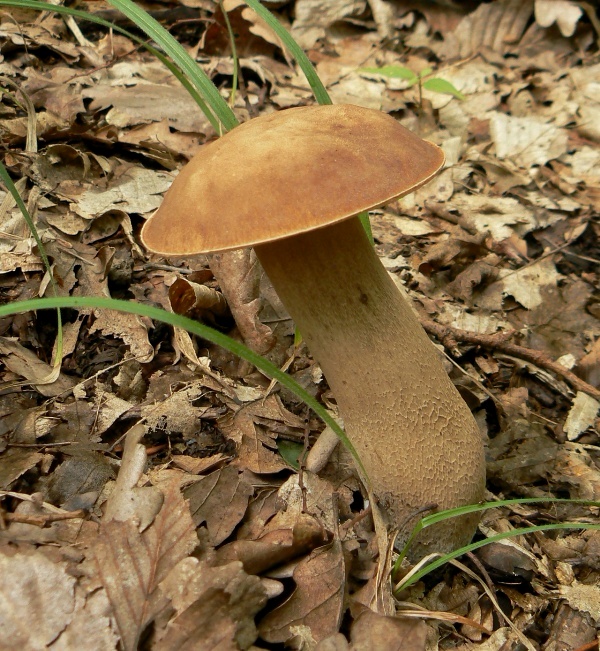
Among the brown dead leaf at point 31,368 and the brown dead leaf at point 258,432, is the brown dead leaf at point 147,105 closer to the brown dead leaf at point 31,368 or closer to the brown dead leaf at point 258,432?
the brown dead leaf at point 31,368

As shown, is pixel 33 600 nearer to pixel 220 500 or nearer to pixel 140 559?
pixel 140 559

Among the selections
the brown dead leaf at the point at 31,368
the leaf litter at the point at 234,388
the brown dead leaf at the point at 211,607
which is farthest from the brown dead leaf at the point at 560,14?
the brown dead leaf at the point at 211,607

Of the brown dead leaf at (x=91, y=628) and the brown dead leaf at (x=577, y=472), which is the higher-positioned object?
the brown dead leaf at (x=91, y=628)

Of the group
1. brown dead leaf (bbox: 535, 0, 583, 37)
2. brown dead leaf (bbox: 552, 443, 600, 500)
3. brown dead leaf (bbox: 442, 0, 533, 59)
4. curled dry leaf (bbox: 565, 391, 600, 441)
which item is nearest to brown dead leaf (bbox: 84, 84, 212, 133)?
curled dry leaf (bbox: 565, 391, 600, 441)

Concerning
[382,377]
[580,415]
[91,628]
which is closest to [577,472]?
[580,415]

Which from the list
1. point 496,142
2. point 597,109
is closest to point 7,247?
point 496,142

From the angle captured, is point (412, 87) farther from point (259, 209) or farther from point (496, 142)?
point (259, 209)

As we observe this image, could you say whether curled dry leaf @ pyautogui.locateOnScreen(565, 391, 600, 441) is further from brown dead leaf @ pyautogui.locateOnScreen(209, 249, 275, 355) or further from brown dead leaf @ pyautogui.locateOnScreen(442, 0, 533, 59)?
brown dead leaf @ pyautogui.locateOnScreen(442, 0, 533, 59)
